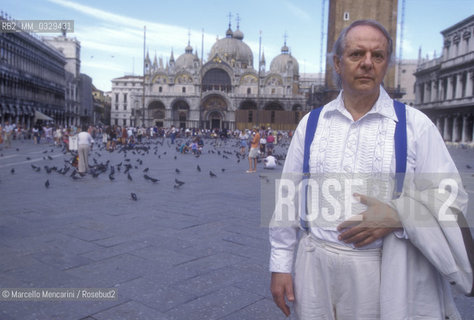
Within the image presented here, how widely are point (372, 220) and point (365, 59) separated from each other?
1.96ft

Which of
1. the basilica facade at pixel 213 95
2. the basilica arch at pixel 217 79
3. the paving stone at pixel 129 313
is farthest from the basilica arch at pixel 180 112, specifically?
the paving stone at pixel 129 313

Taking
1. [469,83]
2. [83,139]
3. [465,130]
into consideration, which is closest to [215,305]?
[83,139]

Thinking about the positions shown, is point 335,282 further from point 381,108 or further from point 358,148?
point 381,108

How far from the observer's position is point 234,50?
66.0 m

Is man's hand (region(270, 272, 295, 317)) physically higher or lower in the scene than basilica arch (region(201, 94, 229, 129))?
lower

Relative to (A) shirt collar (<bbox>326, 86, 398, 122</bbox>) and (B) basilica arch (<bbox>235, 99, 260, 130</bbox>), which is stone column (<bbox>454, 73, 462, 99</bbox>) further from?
(A) shirt collar (<bbox>326, 86, 398, 122</bbox>)

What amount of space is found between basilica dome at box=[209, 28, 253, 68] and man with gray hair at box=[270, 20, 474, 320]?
63988mm

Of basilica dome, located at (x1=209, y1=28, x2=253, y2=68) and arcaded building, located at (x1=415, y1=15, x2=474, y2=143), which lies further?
basilica dome, located at (x1=209, y1=28, x2=253, y2=68)

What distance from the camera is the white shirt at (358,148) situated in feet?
4.89

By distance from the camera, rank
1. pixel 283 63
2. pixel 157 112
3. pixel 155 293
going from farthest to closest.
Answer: pixel 283 63, pixel 157 112, pixel 155 293

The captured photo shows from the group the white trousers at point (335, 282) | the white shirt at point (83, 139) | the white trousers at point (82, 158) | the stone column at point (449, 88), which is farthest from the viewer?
the stone column at point (449, 88)

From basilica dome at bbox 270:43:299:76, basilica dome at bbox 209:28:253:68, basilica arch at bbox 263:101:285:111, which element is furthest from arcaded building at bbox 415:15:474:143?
basilica dome at bbox 209:28:253:68

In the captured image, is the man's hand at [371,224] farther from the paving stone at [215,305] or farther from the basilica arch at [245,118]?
the basilica arch at [245,118]

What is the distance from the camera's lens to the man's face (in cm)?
159
